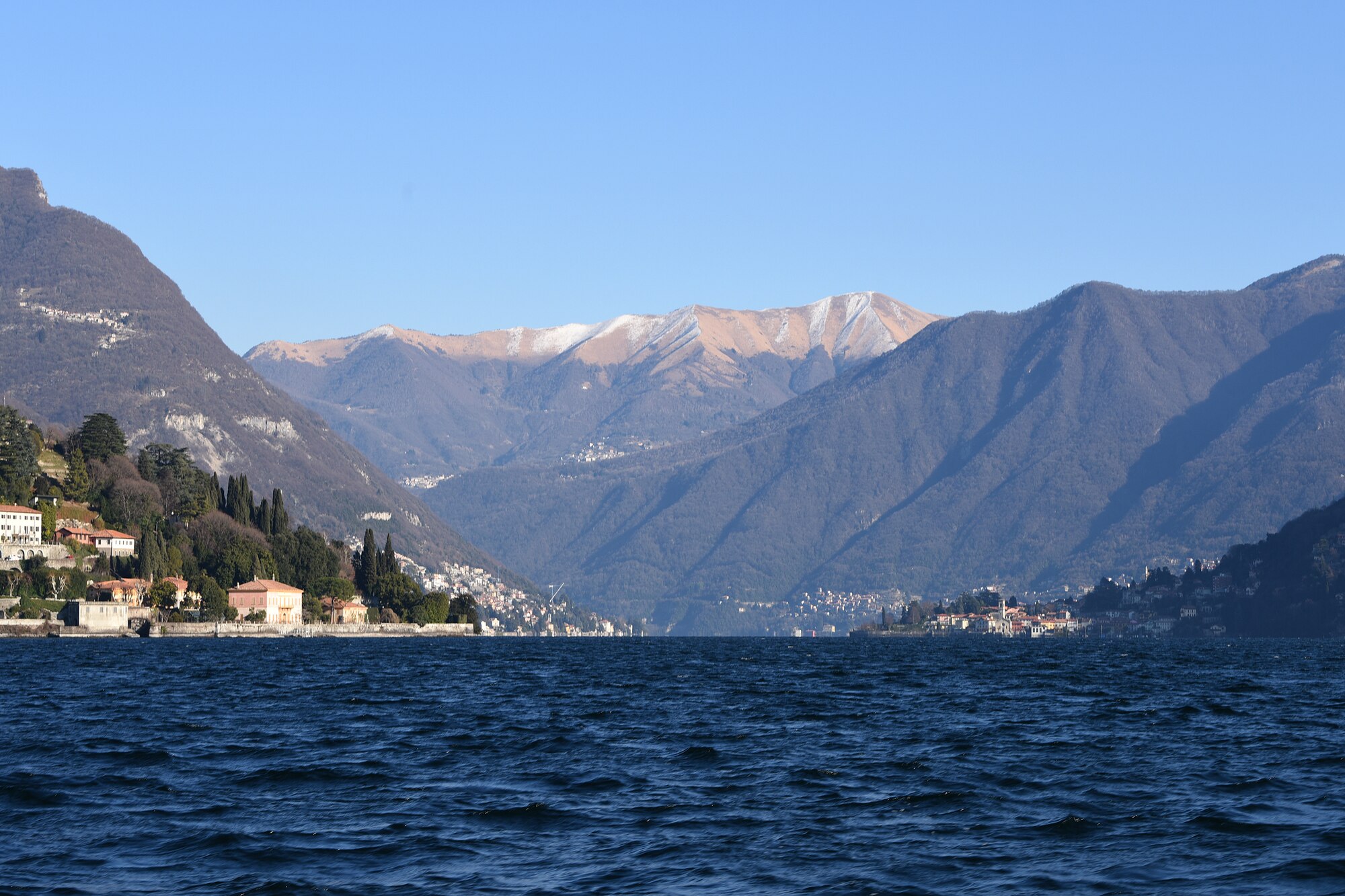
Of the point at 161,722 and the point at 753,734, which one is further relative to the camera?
the point at 161,722

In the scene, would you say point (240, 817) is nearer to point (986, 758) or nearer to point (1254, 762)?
point (986, 758)

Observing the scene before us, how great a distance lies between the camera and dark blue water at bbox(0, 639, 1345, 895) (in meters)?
38.2

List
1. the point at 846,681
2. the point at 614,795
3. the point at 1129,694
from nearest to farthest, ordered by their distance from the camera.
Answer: the point at 614,795 → the point at 1129,694 → the point at 846,681

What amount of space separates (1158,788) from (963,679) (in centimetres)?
6534

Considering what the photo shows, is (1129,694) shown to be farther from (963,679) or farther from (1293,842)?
(1293,842)

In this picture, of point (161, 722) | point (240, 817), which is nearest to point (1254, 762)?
point (240, 817)

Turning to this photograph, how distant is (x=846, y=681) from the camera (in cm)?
11138

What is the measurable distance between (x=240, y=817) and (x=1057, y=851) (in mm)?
20462

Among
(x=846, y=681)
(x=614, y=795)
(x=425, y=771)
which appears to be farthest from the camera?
(x=846, y=681)

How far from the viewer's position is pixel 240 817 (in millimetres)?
44938

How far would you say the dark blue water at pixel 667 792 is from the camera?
125ft

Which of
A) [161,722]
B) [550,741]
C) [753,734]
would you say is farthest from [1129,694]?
[161,722]

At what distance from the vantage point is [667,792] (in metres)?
49.9

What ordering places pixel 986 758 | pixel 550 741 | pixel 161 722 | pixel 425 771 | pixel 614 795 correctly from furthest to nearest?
1. pixel 161 722
2. pixel 550 741
3. pixel 986 758
4. pixel 425 771
5. pixel 614 795
